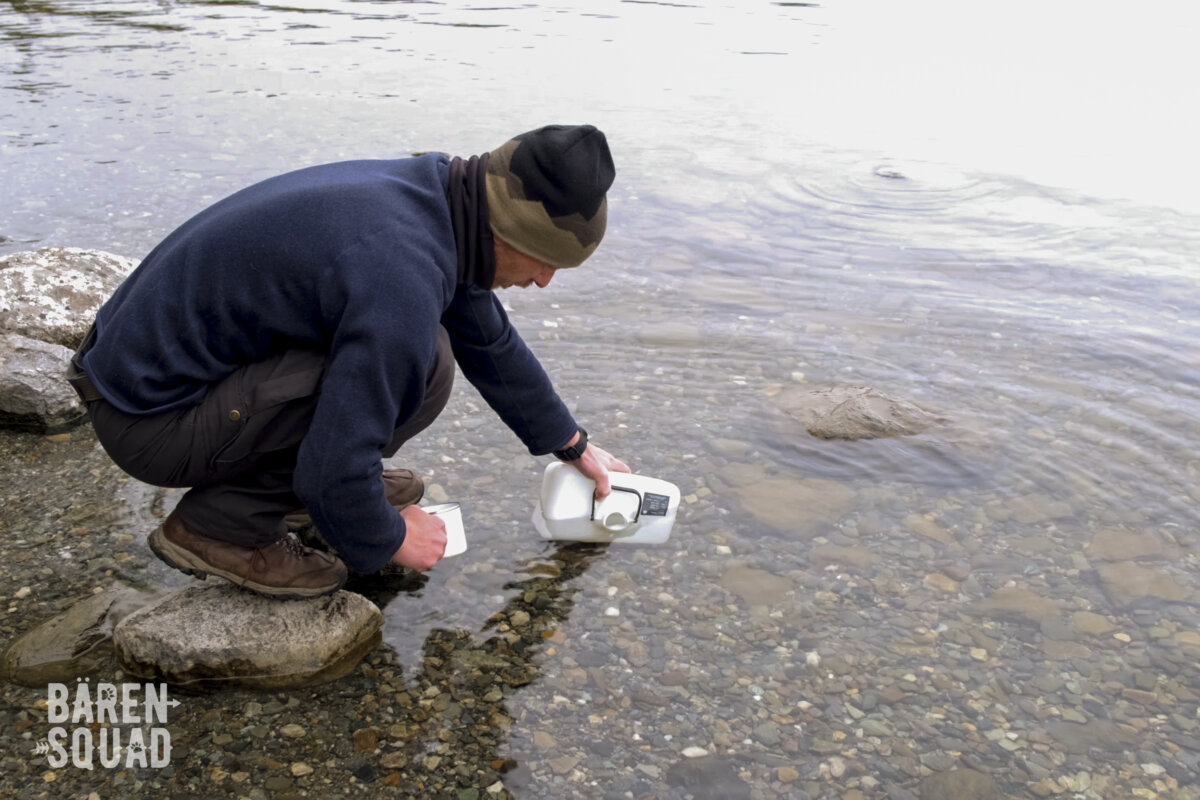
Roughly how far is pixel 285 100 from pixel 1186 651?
30.0ft

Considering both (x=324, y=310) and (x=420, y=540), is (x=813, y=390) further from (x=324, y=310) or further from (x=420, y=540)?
(x=324, y=310)

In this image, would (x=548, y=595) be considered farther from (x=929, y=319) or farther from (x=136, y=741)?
(x=929, y=319)

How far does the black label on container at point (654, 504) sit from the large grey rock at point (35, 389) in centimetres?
227

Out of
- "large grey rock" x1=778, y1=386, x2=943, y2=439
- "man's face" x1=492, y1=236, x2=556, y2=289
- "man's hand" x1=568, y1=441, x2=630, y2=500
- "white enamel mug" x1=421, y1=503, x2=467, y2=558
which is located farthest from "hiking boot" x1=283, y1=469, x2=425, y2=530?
"large grey rock" x1=778, y1=386, x2=943, y2=439

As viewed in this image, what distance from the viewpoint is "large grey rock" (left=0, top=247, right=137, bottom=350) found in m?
4.40

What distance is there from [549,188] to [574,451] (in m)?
1.06

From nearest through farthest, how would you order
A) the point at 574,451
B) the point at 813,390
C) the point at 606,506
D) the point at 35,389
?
the point at 574,451, the point at 606,506, the point at 35,389, the point at 813,390

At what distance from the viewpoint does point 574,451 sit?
10.8 ft

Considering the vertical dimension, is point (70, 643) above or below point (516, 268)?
below

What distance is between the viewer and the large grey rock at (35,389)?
13.2 ft

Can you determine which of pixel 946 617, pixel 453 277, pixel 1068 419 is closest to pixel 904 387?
pixel 1068 419

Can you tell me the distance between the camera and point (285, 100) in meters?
10.0

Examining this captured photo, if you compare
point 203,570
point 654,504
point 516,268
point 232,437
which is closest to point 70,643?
point 203,570

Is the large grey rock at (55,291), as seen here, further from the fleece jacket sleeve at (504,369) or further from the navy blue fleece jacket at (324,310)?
the fleece jacket sleeve at (504,369)
